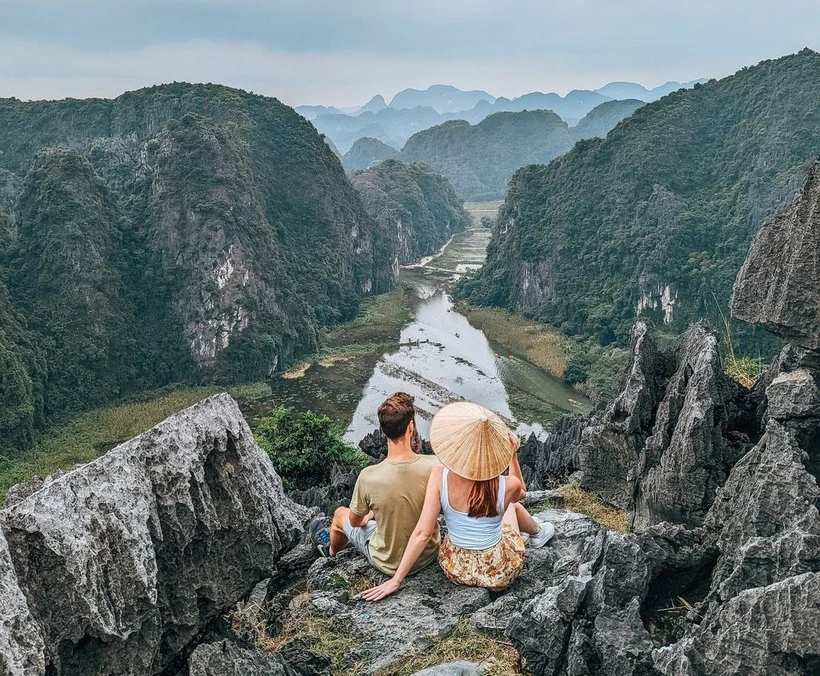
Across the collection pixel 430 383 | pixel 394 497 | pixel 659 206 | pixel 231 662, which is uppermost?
pixel 659 206

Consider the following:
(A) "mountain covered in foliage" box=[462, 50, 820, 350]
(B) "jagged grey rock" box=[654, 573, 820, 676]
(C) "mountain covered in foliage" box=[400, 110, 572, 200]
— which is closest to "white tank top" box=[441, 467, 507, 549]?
(B) "jagged grey rock" box=[654, 573, 820, 676]

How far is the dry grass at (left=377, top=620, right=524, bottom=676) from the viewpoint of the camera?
4.40 m

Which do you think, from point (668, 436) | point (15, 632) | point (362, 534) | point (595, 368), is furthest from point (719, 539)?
point (595, 368)

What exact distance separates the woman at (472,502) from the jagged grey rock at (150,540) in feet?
3.72

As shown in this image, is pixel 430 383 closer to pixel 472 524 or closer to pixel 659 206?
pixel 659 206

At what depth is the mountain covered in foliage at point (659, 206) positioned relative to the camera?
44281mm

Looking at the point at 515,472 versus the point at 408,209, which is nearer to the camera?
the point at 515,472

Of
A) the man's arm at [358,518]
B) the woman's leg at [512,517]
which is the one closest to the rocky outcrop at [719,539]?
the woman's leg at [512,517]

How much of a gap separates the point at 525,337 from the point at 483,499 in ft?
139

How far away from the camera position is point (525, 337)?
46.1 m

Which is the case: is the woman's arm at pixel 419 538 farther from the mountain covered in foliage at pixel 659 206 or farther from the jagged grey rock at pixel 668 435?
the mountain covered in foliage at pixel 659 206

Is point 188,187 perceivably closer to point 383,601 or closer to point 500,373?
point 500,373

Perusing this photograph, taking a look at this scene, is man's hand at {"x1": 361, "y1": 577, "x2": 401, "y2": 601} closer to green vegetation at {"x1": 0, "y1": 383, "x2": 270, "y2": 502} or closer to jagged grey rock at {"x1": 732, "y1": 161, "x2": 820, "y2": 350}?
jagged grey rock at {"x1": 732, "y1": 161, "x2": 820, "y2": 350}

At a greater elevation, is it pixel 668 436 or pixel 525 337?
pixel 668 436
